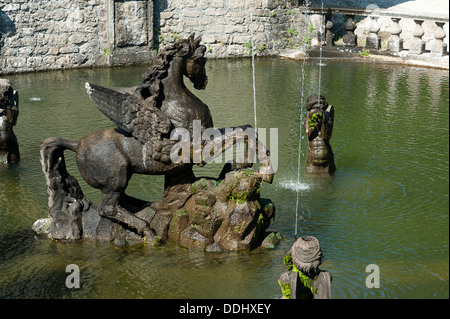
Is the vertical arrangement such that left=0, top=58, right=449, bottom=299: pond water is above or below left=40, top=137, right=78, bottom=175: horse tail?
below

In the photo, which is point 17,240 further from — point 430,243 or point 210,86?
point 210,86

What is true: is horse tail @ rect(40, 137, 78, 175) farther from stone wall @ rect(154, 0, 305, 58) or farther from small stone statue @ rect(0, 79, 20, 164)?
stone wall @ rect(154, 0, 305, 58)

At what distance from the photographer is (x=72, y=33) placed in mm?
15141

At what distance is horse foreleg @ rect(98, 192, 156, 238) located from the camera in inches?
265

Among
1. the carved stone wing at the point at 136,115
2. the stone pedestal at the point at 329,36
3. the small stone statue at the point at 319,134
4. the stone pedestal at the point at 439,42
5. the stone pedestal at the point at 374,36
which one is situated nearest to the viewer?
the carved stone wing at the point at 136,115

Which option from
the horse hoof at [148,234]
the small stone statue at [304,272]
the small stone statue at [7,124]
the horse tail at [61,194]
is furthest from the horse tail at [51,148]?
the small stone statue at [304,272]

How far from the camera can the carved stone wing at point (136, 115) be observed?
6547mm

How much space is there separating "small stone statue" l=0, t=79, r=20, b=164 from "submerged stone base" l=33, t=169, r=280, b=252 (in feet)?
8.42

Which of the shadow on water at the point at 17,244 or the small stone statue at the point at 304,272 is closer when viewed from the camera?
the small stone statue at the point at 304,272

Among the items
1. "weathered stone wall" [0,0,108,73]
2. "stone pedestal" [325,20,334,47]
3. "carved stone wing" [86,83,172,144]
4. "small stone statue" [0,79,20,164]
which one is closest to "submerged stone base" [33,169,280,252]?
"carved stone wing" [86,83,172,144]

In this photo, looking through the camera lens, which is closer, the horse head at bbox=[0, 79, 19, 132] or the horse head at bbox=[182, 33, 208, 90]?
the horse head at bbox=[182, 33, 208, 90]

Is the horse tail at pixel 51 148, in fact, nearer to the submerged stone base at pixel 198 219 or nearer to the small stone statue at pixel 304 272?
the submerged stone base at pixel 198 219

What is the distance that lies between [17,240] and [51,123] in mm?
4472

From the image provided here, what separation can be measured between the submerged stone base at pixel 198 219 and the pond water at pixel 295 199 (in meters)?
0.14
